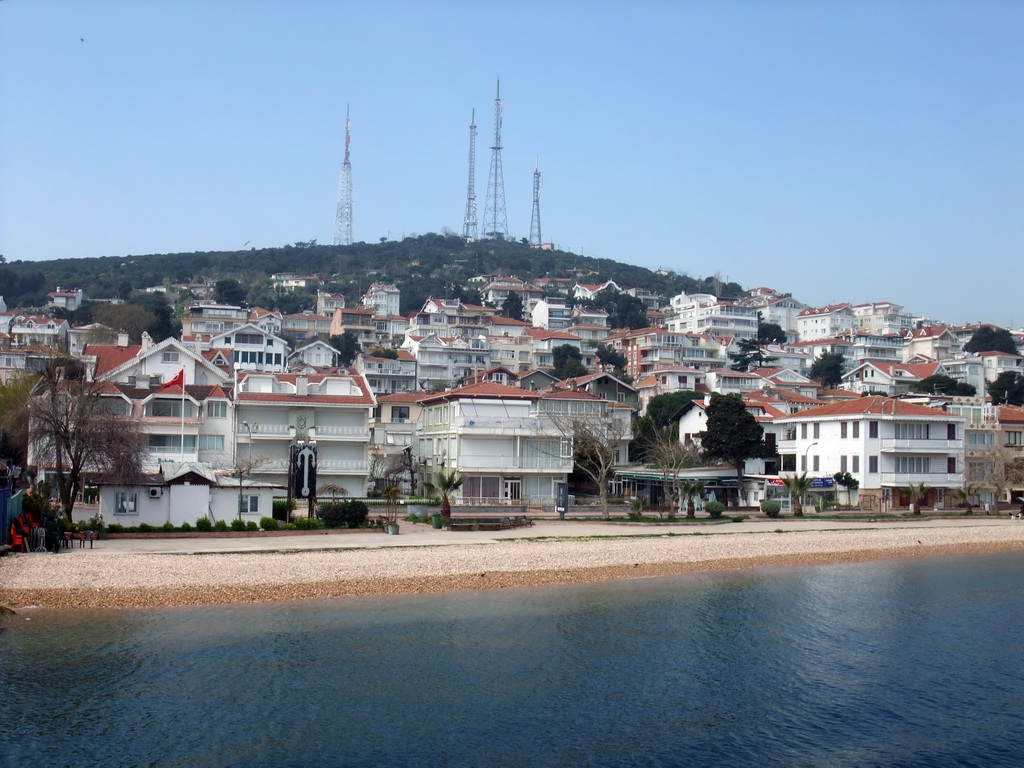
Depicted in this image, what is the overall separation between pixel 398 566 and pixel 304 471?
1066cm

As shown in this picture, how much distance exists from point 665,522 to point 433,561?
57.4 feet

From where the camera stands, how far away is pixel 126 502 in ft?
121

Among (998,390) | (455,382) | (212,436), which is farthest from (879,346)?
(212,436)

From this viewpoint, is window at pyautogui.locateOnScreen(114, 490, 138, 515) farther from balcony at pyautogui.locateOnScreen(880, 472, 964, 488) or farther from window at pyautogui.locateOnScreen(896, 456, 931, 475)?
window at pyautogui.locateOnScreen(896, 456, 931, 475)

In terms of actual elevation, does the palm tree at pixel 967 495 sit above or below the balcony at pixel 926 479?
below

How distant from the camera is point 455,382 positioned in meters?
112

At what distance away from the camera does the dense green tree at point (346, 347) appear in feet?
392

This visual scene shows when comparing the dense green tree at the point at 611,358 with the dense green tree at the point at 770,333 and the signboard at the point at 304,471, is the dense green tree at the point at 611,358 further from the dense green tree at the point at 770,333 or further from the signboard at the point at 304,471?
the signboard at the point at 304,471

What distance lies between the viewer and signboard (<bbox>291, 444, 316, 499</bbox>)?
137ft

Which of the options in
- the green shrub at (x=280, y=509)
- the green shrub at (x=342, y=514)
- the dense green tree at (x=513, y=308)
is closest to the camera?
the green shrub at (x=342, y=514)

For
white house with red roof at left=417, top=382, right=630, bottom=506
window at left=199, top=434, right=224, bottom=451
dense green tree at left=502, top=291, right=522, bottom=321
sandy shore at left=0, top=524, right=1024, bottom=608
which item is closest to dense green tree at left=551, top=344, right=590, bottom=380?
dense green tree at left=502, top=291, right=522, bottom=321

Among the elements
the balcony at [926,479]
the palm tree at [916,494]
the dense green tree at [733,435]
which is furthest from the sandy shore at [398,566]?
the balcony at [926,479]

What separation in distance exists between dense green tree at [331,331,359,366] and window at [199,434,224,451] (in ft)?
211

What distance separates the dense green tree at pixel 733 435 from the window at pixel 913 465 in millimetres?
8878
